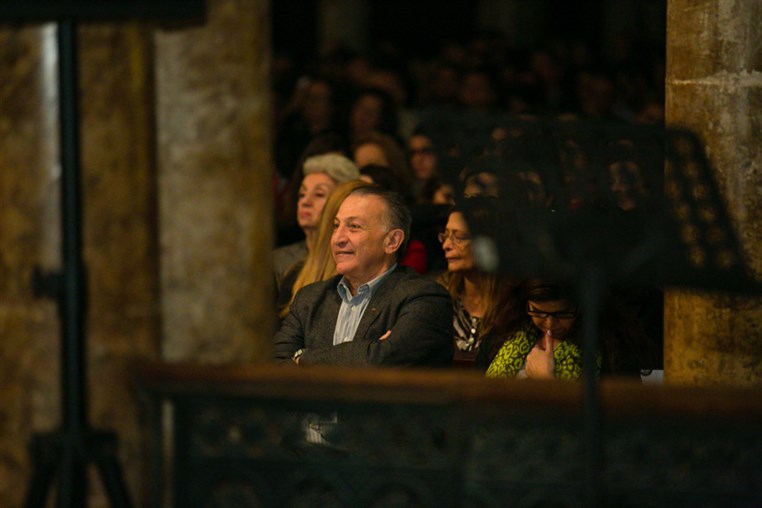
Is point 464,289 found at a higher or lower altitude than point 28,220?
lower

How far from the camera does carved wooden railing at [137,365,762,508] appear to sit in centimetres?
286

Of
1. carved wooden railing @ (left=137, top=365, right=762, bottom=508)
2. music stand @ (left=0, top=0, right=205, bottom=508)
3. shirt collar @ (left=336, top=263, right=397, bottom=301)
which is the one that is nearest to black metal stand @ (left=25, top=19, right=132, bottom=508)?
music stand @ (left=0, top=0, right=205, bottom=508)

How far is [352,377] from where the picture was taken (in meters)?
2.91

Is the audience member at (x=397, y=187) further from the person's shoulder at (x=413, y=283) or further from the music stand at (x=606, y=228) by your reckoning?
the music stand at (x=606, y=228)

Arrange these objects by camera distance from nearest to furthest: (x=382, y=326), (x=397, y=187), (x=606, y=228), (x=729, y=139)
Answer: (x=606, y=228)
(x=729, y=139)
(x=382, y=326)
(x=397, y=187)

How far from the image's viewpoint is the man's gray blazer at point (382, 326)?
4812mm

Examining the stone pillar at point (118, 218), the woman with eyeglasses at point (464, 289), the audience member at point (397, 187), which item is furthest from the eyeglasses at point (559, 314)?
the stone pillar at point (118, 218)

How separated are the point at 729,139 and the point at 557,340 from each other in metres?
0.92

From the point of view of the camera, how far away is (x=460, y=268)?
18.9 feet

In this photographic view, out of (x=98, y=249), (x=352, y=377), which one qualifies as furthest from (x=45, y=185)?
(x=352, y=377)

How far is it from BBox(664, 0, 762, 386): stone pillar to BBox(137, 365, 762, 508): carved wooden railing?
1.35 meters

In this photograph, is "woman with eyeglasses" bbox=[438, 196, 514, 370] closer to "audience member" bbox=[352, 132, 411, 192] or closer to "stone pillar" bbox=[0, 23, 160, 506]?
"audience member" bbox=[352, 132, 411, 192]

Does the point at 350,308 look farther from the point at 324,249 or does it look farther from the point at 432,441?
the point at 432,441

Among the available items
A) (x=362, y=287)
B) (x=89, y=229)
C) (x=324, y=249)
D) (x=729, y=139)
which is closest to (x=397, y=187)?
(x=324, y=249)
